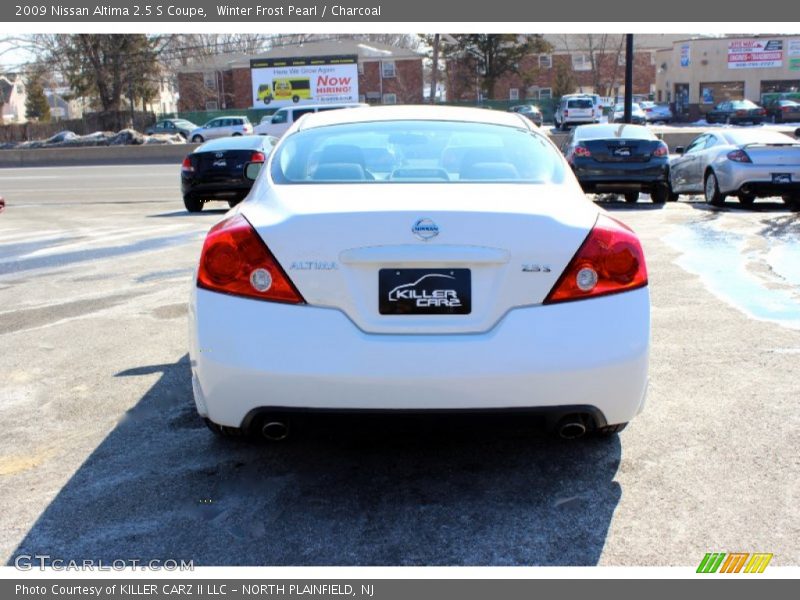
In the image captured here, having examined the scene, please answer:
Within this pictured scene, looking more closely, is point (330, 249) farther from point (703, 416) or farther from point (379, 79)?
point (379, 79)

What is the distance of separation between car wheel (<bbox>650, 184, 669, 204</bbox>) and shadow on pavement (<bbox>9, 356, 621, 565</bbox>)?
12.2 m

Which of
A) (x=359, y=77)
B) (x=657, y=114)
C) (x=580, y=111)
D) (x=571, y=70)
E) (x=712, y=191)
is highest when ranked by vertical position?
(x=571, y=70)

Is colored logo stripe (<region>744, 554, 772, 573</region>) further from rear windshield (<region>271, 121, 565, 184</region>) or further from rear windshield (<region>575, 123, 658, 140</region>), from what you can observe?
rear windshield (<region>575, 123, 658, 140</region>)

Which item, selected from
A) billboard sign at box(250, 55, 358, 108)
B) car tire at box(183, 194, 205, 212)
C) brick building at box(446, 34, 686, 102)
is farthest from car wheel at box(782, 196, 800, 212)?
brick building at box(446, 34, 686, 102)

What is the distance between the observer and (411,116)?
507 cm

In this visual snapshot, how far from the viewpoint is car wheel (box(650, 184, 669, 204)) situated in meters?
15.8

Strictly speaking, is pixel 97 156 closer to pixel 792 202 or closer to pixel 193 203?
pixel 193 203

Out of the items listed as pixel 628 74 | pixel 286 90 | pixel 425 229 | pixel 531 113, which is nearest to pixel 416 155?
pixel 425 229

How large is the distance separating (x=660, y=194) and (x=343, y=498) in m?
13.3

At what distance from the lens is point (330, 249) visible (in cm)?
347

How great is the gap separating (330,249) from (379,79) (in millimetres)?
78583

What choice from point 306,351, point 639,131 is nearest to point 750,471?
point 306,351

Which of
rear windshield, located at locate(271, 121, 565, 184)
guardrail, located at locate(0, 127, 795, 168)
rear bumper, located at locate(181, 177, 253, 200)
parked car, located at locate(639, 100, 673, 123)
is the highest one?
rear windshield, located at locate(271, 121, 565, 184)

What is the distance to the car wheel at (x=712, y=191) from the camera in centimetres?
1537
